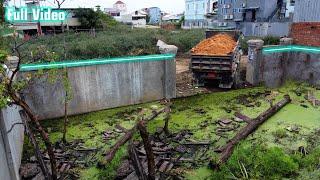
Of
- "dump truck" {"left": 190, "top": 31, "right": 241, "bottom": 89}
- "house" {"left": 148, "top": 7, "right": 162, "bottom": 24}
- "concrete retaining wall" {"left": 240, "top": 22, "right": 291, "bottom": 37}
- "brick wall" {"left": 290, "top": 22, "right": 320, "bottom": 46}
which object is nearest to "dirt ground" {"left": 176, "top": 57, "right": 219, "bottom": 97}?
"dump truck" {"left": 190, "top": 31, "right": 241, "bottom": 89}

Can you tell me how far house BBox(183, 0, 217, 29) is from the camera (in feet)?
179

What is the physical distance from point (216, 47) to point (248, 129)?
5566 mm

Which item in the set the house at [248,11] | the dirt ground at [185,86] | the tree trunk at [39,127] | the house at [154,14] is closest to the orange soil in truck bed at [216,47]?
the dirt ground at [185,86]

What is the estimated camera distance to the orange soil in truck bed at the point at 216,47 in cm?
1384

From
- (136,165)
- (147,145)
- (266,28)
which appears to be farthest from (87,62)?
(266,28)

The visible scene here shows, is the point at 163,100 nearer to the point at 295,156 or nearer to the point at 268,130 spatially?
Answer: the point at 268,130

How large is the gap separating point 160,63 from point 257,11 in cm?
3425

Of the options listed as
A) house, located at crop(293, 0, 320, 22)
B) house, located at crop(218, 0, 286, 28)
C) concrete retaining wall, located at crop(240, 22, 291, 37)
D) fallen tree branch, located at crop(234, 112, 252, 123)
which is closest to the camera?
fallen tree branch, located at crop(234, 112, 252, 123)

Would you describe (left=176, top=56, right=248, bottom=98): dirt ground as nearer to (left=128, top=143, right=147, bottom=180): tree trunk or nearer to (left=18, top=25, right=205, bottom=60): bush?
(left=18, top=25, right=205, bottom=60): bush

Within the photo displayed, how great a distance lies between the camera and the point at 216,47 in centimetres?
1414

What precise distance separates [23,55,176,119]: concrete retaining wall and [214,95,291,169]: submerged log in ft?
14.1

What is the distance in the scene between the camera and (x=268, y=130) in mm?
10102

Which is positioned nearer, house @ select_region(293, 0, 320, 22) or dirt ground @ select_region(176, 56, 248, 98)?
dirt ground @ select_region(176, 56, 248, 98)

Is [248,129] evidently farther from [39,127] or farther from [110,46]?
[110,46]
